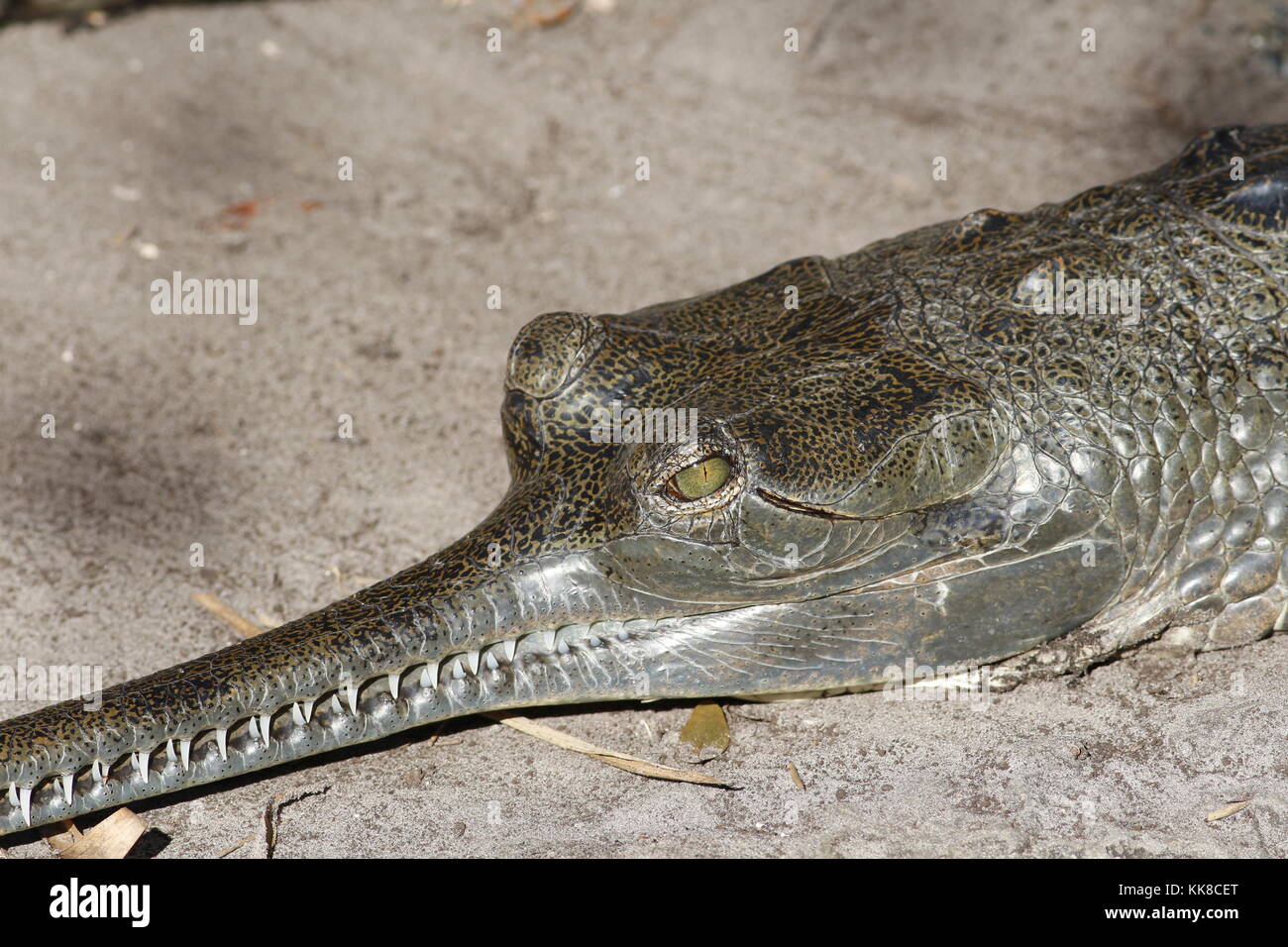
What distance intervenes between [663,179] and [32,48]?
380 cm

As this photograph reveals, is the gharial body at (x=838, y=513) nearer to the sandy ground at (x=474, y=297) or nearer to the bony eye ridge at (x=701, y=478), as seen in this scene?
the bony eye ridge at (x=701, y=478)

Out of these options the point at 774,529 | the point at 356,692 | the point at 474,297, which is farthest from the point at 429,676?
the point at 474,297

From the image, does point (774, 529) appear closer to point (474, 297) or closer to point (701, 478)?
point (701, 478)

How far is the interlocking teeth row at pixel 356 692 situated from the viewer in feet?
10.1

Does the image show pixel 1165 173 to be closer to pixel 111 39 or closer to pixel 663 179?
pixel 663 179

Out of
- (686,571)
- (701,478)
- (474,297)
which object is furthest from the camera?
(474,297)

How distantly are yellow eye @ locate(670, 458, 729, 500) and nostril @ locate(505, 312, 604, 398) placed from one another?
2.01 ft

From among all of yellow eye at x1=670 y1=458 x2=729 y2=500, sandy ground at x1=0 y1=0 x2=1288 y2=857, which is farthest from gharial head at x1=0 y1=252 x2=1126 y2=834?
sandy ground at x1=0 y1=0 x2=1288 y2=857

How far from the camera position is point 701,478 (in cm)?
Answer: 327

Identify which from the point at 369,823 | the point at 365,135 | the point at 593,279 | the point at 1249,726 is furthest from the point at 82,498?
the point at 1249,726

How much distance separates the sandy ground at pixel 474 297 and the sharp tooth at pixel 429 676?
13.9 inches

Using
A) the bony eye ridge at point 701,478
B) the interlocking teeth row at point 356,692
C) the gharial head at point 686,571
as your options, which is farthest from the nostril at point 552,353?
the interlocking teeth row at point 356,692

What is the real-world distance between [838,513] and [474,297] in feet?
9.39

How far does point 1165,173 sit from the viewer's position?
420 cm
